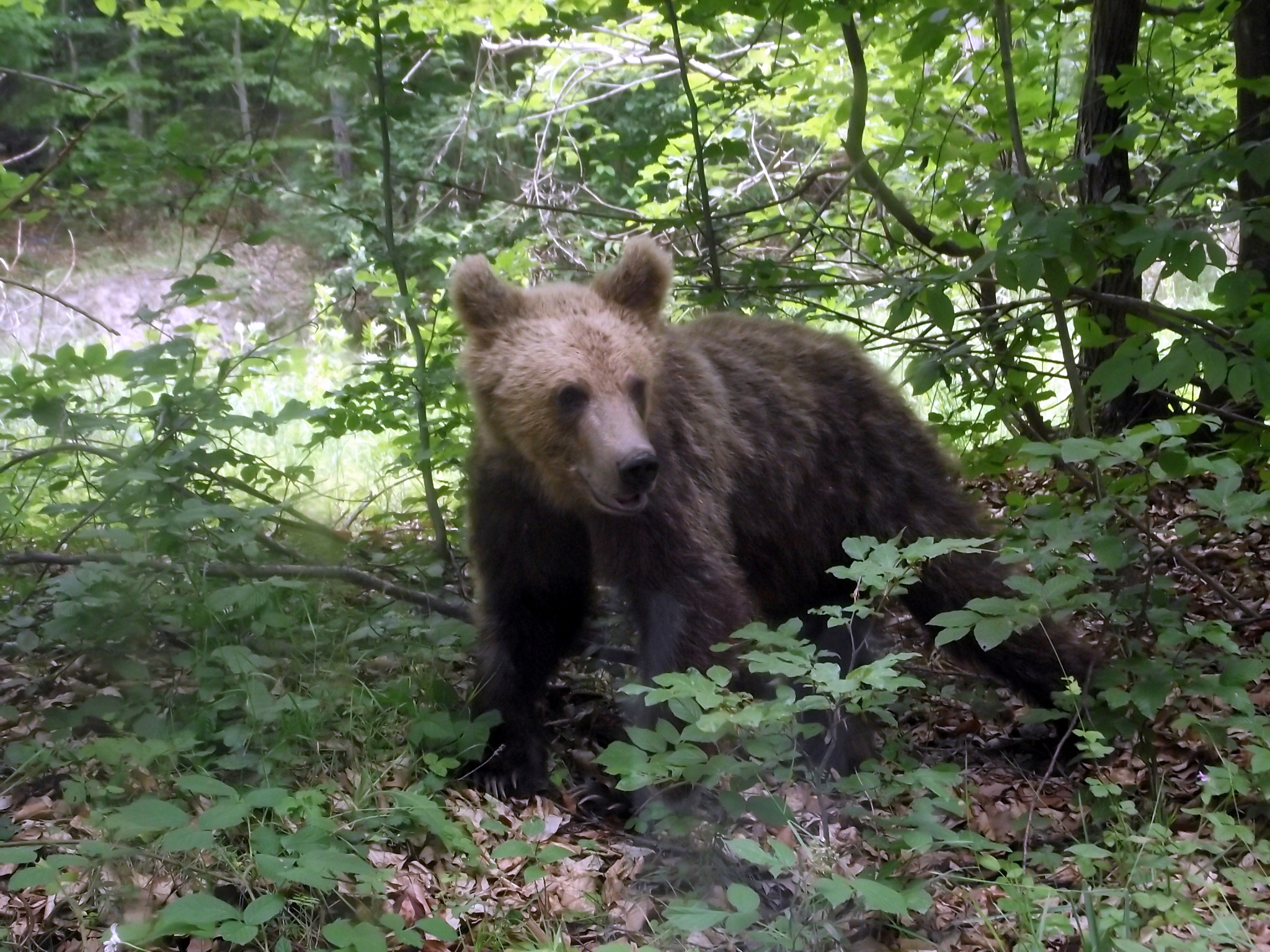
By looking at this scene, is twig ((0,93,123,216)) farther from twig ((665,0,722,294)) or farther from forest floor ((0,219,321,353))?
twig ((665,0,722,294))

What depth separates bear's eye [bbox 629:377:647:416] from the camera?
3879 mm

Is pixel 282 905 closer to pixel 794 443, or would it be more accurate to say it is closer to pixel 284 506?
pixel 284 506

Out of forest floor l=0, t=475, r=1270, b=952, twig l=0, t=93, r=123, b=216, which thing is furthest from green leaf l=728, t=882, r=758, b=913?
twig l=0, t=93, r=123, b=216

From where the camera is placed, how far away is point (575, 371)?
3.81 metres

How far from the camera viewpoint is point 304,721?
10.9 ft

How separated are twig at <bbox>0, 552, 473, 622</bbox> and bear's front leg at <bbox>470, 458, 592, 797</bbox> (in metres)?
0.61

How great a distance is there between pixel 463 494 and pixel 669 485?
1.28m

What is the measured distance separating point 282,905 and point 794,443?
9.13 ft

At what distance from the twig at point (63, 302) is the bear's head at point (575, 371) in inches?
54.4

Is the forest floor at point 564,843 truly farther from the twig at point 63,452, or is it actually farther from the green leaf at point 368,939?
the twig at point 63,452

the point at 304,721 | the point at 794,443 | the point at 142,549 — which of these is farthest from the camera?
the point at 794,443

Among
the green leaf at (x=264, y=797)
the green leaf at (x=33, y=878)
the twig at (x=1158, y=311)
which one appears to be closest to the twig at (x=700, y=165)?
the twig at (x=1158, y=311)

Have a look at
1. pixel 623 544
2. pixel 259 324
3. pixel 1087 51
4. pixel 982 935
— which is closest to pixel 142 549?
pixel 259 324

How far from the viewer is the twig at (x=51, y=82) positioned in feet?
12.7
